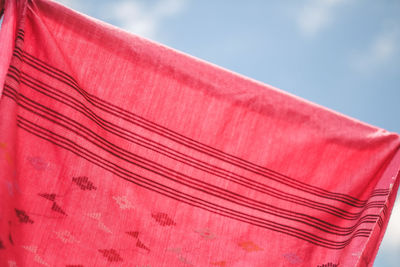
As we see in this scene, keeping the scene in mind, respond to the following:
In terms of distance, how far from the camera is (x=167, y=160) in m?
0.87

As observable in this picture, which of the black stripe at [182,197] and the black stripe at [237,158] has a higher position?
the black stripe at [237,158]

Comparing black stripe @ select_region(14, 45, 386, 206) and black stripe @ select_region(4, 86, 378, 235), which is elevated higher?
black stripe @ select_region(14, 45, 386, 206)

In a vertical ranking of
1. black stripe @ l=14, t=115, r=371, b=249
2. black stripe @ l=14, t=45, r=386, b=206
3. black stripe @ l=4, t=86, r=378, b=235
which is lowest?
black stripe @ l=14, t=115, r=371, b=249

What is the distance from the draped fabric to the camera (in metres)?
0.80

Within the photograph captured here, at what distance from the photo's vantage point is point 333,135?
91cm

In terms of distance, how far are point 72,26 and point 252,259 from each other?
2.07 feet

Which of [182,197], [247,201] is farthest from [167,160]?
[247,201]

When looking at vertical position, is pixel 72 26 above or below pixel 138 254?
above

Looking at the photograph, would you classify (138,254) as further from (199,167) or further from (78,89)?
(78,89)

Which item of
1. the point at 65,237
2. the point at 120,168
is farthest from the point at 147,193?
the point at 65,237

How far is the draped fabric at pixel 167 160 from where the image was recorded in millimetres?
802

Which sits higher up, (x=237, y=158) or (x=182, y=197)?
(x=237, y=158)

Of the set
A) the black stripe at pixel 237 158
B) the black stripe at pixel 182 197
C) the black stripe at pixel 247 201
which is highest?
the black stripe at pixel 237 158

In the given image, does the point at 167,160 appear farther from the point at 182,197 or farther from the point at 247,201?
the point at 247,201
